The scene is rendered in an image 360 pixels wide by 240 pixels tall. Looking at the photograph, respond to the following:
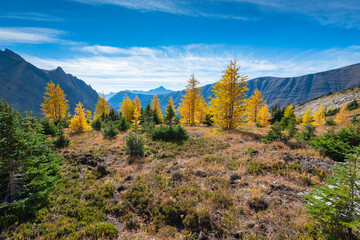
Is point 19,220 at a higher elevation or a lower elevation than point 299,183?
lower

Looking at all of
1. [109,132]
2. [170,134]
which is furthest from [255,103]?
[109,132]

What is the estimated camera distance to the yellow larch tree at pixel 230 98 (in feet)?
57.6

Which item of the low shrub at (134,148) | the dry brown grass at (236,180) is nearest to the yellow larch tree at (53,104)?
the dry brown grass at (236,180)

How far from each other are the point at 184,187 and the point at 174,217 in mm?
1499

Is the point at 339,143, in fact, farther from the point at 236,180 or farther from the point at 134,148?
the point at 134,148

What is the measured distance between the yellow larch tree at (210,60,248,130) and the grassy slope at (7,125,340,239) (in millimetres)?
8654

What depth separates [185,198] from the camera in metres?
6.00

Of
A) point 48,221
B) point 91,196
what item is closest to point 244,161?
point 91,196

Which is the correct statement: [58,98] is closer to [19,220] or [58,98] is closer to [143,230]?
[19,220]

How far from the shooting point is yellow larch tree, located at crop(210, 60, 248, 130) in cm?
1755

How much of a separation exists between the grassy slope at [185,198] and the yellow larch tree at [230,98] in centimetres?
865

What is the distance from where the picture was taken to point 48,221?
514 cm

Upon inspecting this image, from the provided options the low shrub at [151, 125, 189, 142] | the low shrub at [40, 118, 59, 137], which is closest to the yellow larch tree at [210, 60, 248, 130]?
the low shrub at [151, 125, 189, 142]

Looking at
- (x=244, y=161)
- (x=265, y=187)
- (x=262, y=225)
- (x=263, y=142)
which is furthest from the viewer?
(x=263, y=142)
